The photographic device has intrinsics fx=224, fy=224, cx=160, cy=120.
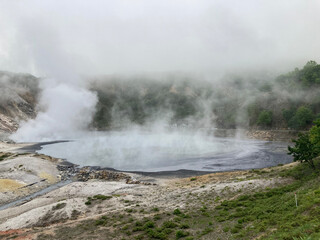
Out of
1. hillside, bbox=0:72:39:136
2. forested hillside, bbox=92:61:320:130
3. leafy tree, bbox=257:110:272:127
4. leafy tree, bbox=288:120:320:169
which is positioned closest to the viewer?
leafy tree, bbox=288:120:320:169

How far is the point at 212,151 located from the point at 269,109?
65931mm

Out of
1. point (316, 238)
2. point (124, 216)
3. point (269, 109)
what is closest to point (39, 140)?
point (124, 216)

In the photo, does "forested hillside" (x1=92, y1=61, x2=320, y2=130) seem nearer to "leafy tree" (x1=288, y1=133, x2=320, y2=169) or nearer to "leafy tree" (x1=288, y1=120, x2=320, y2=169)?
"leafy tree" (x1=288, y1=120, x2=320, y2=169)

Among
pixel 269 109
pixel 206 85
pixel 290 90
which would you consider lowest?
pixel 269 109

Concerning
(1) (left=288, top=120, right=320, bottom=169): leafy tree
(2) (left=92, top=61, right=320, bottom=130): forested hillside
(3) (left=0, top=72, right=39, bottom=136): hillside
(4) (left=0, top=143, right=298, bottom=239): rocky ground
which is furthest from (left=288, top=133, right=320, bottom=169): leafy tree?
(3) (left=0, top=72, right=39, bottom=136): hillside

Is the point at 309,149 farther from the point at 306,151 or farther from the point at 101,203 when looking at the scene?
the point at 101,203

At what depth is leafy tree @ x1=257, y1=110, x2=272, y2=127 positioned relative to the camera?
114 m

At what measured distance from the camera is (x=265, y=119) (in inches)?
4493

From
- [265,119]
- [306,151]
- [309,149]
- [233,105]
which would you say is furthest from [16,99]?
[309,149]

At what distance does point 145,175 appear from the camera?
51344mm

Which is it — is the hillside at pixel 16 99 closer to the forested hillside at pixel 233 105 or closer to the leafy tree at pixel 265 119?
the forested hillside at pixel 233 105

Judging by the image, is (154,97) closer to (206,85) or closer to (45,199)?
(206,85)

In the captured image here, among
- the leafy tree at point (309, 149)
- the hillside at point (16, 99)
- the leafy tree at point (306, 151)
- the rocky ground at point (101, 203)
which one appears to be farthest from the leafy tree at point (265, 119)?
the hillside at point (16, 99)

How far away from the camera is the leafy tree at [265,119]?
11362 centimetres
